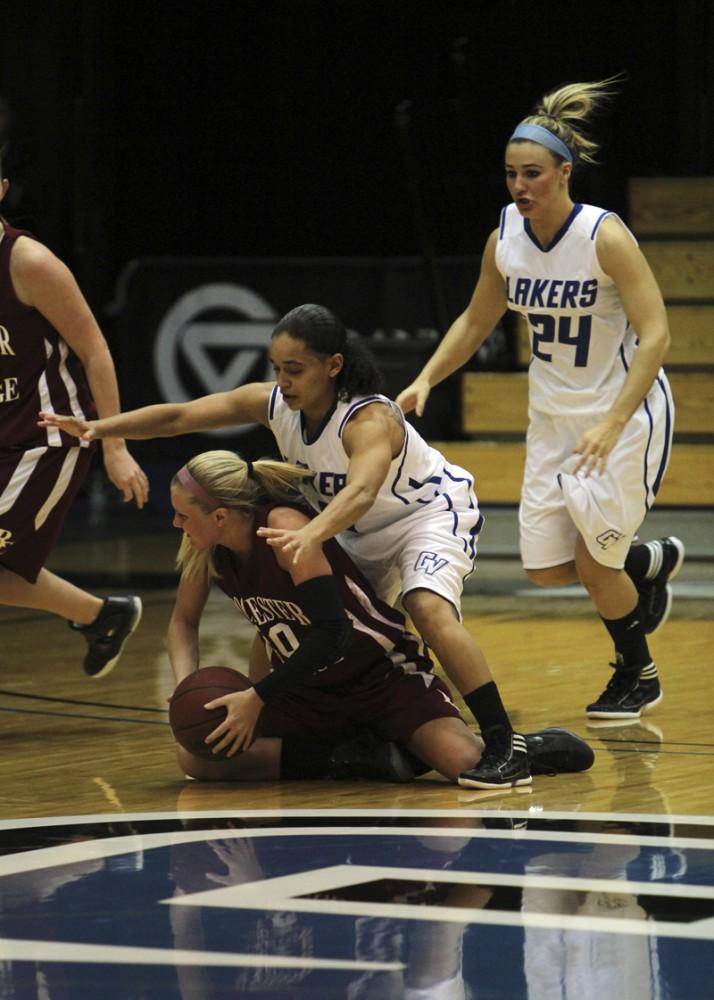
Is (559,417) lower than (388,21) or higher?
lower

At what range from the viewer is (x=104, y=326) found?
14086mm

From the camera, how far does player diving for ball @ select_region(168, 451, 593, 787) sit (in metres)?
4.77

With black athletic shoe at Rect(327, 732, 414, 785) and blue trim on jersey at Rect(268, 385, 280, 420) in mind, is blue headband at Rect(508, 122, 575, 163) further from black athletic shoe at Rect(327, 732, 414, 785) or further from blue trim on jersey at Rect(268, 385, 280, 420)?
black athletic shoe at Rect(327, 732, 414, 785)

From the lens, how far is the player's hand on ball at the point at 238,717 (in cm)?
464

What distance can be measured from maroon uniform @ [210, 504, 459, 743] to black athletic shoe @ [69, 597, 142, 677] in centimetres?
116

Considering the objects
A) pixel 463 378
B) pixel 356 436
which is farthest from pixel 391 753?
pixel 463 378

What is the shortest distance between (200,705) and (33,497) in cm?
110

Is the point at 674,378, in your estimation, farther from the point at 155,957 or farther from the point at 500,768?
the point at 155,957

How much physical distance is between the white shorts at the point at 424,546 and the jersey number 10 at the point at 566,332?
0.67 metres

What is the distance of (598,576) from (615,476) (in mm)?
300

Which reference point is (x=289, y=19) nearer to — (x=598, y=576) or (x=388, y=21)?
(x=388, y=21)

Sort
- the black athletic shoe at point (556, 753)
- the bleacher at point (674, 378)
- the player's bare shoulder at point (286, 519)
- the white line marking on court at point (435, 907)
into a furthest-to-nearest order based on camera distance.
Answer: the bleacher at point (674, 378), the black athletic shoe at point (556, 753), the player's bare shoulder at point (286, 519), the white line marking on court at point (435, 907)

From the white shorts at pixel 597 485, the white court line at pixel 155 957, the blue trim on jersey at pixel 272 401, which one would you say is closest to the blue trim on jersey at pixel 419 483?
the blue trim on jersey at pixel 272 401

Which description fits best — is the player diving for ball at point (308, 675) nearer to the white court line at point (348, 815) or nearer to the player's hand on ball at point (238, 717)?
the player's hand on ball at point (238, 717)
